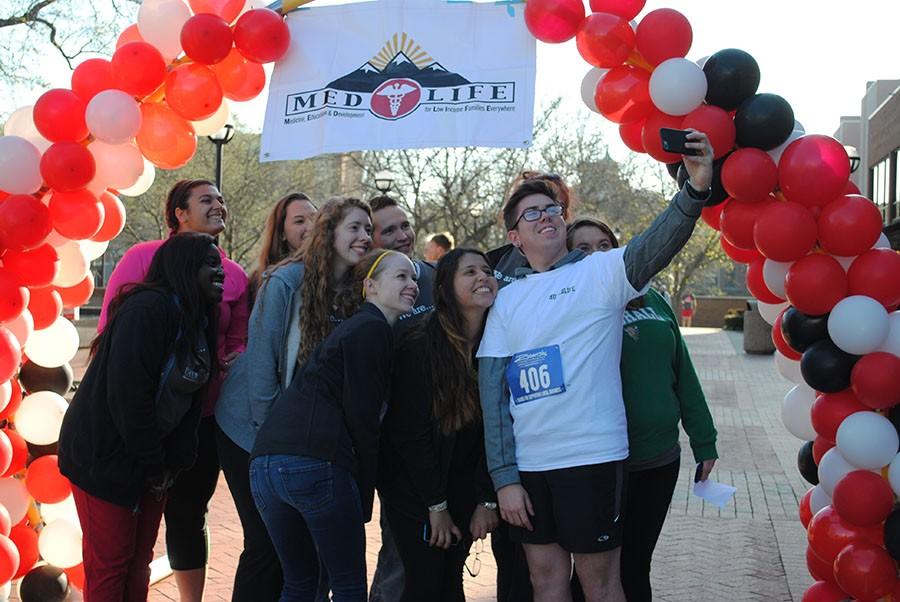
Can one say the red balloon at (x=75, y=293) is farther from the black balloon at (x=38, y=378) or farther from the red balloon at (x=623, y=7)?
the red balloon at (x=623, y=7)

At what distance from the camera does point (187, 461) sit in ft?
14.0

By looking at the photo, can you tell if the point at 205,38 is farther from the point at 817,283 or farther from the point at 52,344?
the point at 817,283

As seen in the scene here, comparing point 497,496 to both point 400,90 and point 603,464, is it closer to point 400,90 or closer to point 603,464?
point 603,464

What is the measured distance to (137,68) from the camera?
15.7ft

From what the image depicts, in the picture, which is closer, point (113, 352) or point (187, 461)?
point (113, 352)

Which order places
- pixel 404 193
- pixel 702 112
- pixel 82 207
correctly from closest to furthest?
pixel 702 112
pixel 82 207
pixel 404 193

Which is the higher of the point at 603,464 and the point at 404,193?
the point at 404,193

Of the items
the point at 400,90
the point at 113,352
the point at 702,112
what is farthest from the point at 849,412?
the point at 113,352

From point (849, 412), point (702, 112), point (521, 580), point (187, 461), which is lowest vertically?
point (521, 580)

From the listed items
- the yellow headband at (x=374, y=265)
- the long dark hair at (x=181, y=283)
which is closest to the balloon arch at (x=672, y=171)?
the long dark hair at (x=181, y=283)

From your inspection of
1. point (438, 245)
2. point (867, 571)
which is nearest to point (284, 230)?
point (867, 571)

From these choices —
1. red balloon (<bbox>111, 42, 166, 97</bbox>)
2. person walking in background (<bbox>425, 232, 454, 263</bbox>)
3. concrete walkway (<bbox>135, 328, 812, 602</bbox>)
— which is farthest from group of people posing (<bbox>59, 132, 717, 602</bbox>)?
person walking in background (<bbox>425, 232, 454, 263</bbox>)

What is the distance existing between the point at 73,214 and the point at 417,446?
7.33 feet

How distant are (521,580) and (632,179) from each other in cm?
3260
